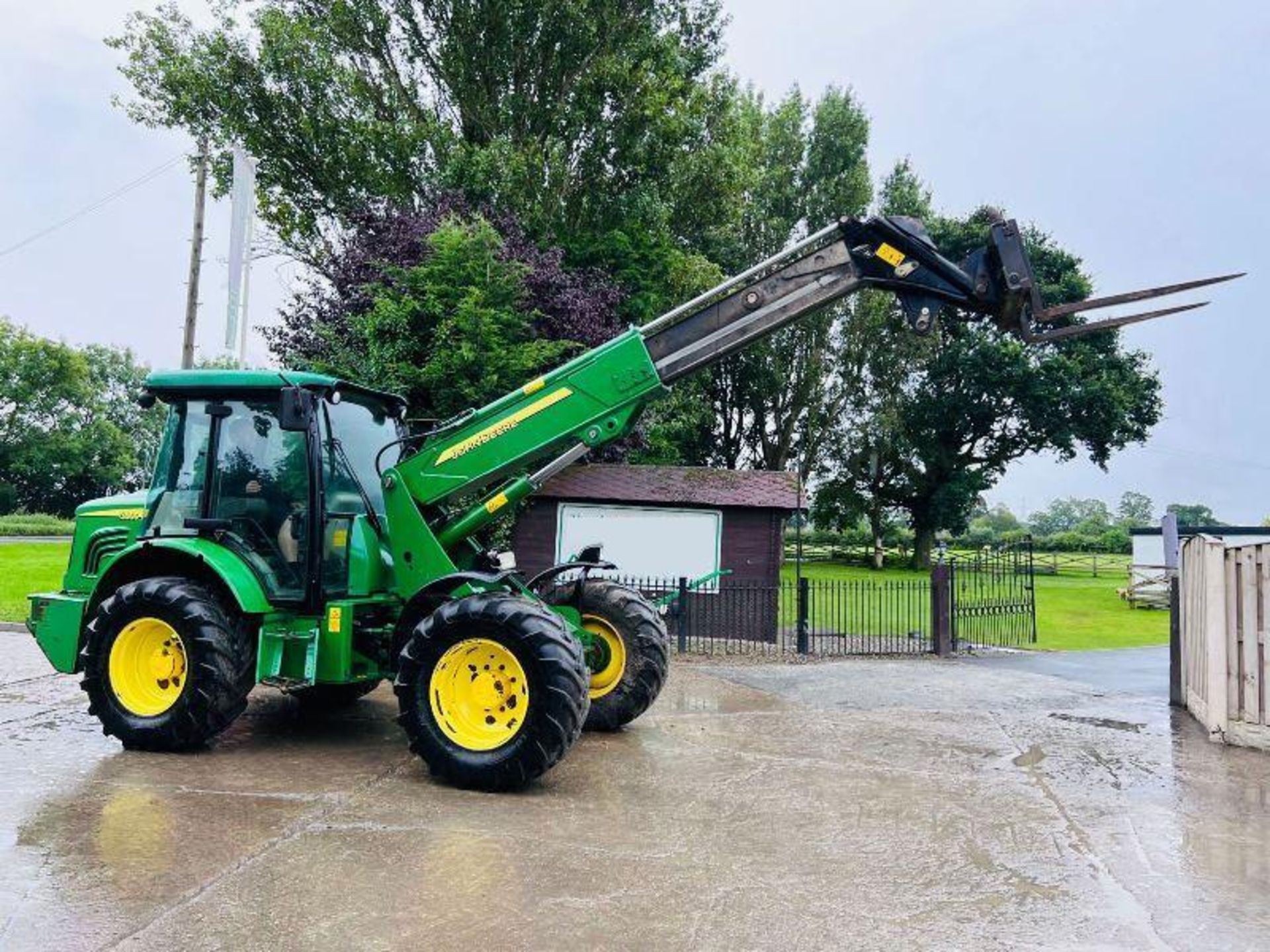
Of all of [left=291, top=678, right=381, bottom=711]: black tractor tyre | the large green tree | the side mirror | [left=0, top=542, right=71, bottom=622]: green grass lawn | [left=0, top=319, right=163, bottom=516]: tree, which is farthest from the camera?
[left=0, top=319, right=163, bottom=516]: tree

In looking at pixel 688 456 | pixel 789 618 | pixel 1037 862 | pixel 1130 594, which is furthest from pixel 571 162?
pixel 1037 862

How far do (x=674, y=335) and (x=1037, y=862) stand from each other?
3.94 metres

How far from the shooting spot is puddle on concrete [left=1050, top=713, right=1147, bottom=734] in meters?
8.48

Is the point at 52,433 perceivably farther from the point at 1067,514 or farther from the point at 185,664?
the point at 1067,514

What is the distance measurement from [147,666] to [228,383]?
2093 mm

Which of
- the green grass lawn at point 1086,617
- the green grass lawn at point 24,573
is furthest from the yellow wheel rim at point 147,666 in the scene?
the green grass lawn at point 1086,617

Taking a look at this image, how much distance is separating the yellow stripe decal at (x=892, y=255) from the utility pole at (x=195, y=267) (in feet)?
40.5

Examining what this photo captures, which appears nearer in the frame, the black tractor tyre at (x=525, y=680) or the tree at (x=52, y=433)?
the black tractor tyre at (x=525, y=680)

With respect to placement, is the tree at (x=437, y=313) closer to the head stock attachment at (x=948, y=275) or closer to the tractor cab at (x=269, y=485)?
the tractor cab at (x=269, y=485)

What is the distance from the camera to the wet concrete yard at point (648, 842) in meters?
3.77

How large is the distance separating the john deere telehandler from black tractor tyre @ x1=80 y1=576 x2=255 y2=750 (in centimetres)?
1

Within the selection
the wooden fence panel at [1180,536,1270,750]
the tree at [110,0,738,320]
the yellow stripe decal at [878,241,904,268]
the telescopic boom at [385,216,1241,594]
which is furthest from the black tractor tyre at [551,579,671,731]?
the tree at [110,0,738,320]

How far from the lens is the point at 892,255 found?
6.26m

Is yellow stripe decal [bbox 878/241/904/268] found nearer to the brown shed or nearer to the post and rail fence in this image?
the post and rail fence
